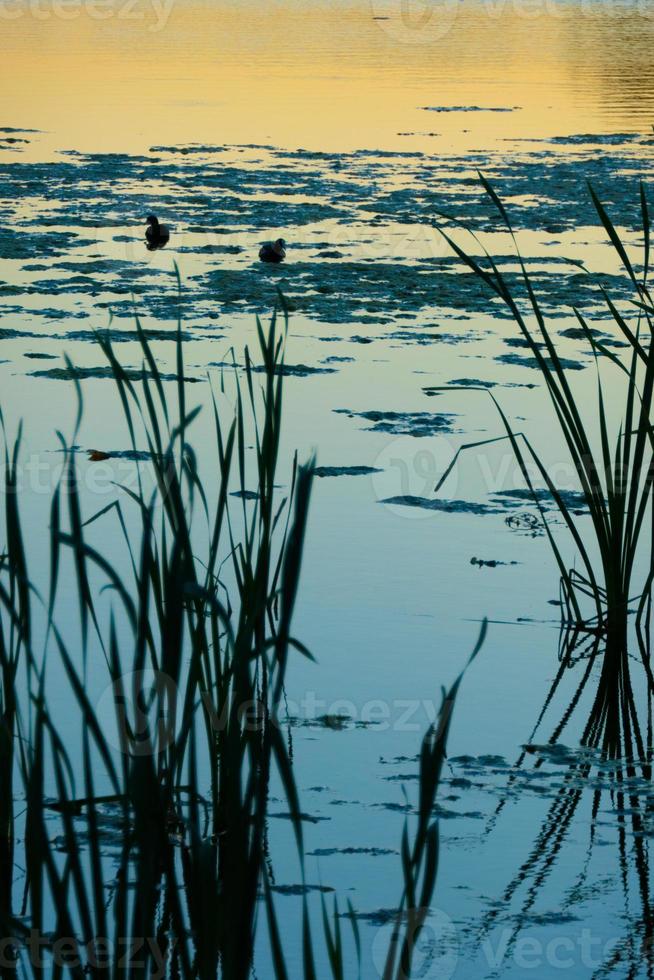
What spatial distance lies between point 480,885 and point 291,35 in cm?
2117

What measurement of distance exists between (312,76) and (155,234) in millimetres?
8954

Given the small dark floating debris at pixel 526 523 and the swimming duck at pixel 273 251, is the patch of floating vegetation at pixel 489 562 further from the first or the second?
the swimming duck at pixel 273 251

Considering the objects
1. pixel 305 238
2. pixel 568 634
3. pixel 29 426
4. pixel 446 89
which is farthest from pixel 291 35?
pixel 568 634

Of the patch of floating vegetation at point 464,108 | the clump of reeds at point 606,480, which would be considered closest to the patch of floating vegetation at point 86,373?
the clump of reeds at point 606,480

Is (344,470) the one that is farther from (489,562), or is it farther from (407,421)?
(489,562)

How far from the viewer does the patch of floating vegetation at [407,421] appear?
4832 mm

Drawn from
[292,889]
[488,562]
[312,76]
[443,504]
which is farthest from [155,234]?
[312,76]

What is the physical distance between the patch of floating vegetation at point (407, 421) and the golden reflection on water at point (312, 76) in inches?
256

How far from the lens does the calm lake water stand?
250 cm

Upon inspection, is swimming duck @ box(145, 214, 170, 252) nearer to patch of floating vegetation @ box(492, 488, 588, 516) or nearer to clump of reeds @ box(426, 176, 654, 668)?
patch of floating vegetation @ box(492, 488, 588, 516)

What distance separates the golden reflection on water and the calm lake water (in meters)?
0.08

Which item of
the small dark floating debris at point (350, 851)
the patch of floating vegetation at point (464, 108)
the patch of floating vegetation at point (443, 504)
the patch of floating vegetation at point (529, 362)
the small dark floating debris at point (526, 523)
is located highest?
the patch of floating vegetation at point (464, 108)

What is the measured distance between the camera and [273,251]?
7.21m

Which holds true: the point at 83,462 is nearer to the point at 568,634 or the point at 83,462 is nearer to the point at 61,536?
the point at 568,634
